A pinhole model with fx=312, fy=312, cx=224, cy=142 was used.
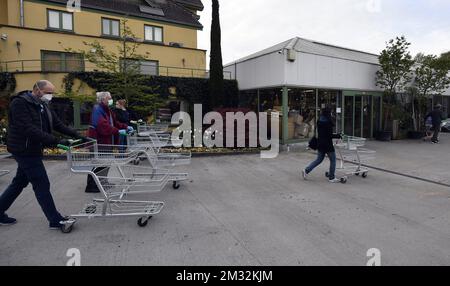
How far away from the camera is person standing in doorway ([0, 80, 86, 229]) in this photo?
3.71 meters

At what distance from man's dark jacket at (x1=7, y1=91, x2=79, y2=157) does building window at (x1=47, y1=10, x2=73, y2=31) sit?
18.0 meters

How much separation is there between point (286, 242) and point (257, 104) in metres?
10.8

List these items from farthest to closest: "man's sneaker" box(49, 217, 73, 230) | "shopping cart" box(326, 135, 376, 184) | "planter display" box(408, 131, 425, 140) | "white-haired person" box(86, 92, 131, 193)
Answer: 1. "planter display" box(408, 131, 425, 140)
2. "shopping cart" box(326, 135, 376, 184)
3. "white-haired person" box(86, 92, 131, 193)
4. "man's sneaker" box(49, 217, 73, 230)

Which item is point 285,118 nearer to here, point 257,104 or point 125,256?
point 257,104

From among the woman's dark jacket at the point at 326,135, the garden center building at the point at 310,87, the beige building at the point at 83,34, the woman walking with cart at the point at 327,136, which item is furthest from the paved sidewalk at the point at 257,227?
the beige building at the point at 83,34

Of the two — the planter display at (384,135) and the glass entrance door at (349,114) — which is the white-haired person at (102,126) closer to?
the glass entrance door at (349,114)

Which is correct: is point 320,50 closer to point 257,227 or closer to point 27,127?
point 257,227

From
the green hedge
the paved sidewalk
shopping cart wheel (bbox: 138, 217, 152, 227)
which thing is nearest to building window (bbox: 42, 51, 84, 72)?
the green hedge

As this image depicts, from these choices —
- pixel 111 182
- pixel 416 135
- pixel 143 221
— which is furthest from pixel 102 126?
pixel 416 135

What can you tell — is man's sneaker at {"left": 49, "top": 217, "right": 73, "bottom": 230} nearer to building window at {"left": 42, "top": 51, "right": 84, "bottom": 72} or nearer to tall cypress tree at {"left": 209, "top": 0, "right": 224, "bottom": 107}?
tall cypress tree at {"left": 209, "top": 0, "right": 224, "bottom": 107}

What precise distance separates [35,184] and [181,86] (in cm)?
1283

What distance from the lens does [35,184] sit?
3916mm

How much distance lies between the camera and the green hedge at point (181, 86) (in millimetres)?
14547
